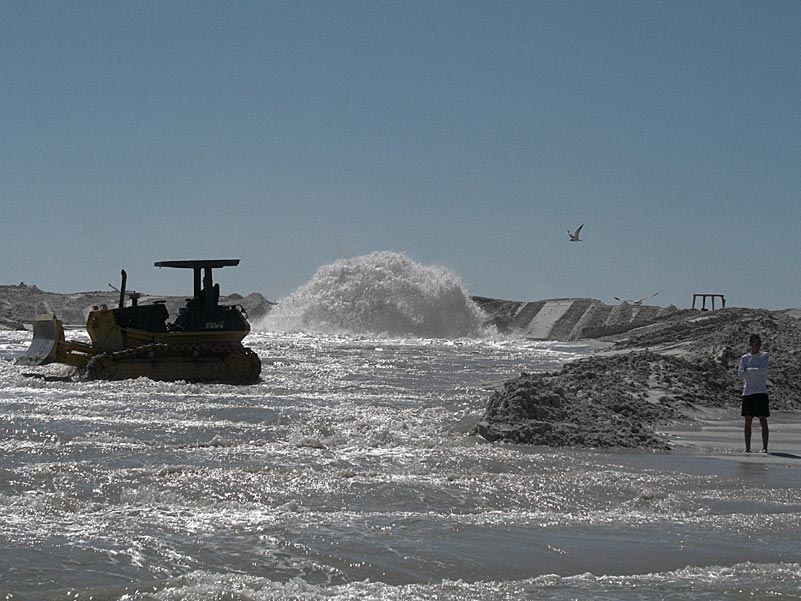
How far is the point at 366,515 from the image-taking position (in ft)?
21.3

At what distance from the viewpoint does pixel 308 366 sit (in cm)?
2491

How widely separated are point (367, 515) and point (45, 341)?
15018 mm

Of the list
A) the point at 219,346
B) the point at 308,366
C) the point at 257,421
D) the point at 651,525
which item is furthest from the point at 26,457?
the point at 308,366

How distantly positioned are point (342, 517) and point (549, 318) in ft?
192

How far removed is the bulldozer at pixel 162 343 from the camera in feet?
60.4

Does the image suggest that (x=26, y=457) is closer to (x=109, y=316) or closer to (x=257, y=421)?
(x=257, y=421)

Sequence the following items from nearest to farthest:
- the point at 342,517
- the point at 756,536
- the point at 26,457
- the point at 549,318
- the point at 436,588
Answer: the point at 436,588 → the point at 756,536 → the point at 342,517 → the point at 26,457 → the point at 549,318

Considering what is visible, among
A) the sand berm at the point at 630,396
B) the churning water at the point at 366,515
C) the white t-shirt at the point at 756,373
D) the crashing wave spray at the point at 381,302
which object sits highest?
the crashing wave spray at the point at 381,302

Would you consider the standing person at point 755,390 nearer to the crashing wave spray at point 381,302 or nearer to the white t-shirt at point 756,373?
the white t-shirt at point 756,373

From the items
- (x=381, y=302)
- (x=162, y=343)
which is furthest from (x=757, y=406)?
(x=381, y=302)

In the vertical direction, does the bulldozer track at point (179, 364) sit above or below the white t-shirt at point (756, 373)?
below

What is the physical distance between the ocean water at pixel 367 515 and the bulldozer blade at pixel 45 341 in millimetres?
7521

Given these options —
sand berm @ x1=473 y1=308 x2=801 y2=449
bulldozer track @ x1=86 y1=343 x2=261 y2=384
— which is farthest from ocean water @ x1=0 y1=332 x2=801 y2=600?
bulldozer track @ x1=86 y1=343 x2=261 y2=384

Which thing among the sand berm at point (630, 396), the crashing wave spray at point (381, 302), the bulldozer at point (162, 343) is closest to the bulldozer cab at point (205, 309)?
the bulldozer at point (162, 343)
